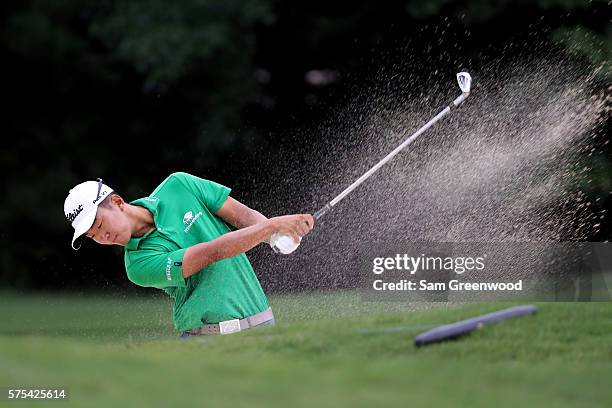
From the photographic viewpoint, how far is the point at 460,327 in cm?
456

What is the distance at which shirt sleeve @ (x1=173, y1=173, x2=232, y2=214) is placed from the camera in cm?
504

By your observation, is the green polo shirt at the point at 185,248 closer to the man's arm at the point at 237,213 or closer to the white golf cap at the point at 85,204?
the man's arm at the point at 237,213

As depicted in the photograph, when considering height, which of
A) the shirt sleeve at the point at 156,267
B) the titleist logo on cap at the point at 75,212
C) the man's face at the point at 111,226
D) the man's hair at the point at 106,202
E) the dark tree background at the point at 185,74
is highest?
the dark tree background at the point at 185,74

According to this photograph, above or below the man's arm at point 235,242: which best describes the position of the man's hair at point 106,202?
above

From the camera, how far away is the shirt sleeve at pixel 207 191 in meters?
5.04

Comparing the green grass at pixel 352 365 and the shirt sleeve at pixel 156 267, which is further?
the shirt sleeve at pixel 156 267

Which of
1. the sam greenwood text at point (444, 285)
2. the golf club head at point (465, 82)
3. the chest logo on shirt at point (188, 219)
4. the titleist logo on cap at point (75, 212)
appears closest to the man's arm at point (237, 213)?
the chest logo on shirt at point (188, 219)

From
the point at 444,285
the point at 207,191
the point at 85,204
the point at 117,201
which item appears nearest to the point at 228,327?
the point at 207,191

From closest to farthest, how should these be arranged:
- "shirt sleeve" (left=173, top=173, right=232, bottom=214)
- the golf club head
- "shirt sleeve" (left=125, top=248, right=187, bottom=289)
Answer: "shirt sleeve" (left=125, top=248, right=187, bottom=289), "shirt sleeve" (left=173, top=173, right=232, bottom=214), the golf club head

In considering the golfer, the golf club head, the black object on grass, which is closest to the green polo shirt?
the golfer

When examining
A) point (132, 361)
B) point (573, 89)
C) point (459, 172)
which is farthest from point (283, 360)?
point (573, 89)

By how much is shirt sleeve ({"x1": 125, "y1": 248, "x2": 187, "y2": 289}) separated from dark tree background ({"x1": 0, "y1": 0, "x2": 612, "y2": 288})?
684cm

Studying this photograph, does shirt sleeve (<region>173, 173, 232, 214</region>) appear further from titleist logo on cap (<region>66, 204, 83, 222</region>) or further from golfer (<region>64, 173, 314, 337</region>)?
titleist logo on cap (<region>66, 204, 83, 222</region>)

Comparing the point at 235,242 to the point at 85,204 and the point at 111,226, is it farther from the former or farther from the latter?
the point at 85,204
